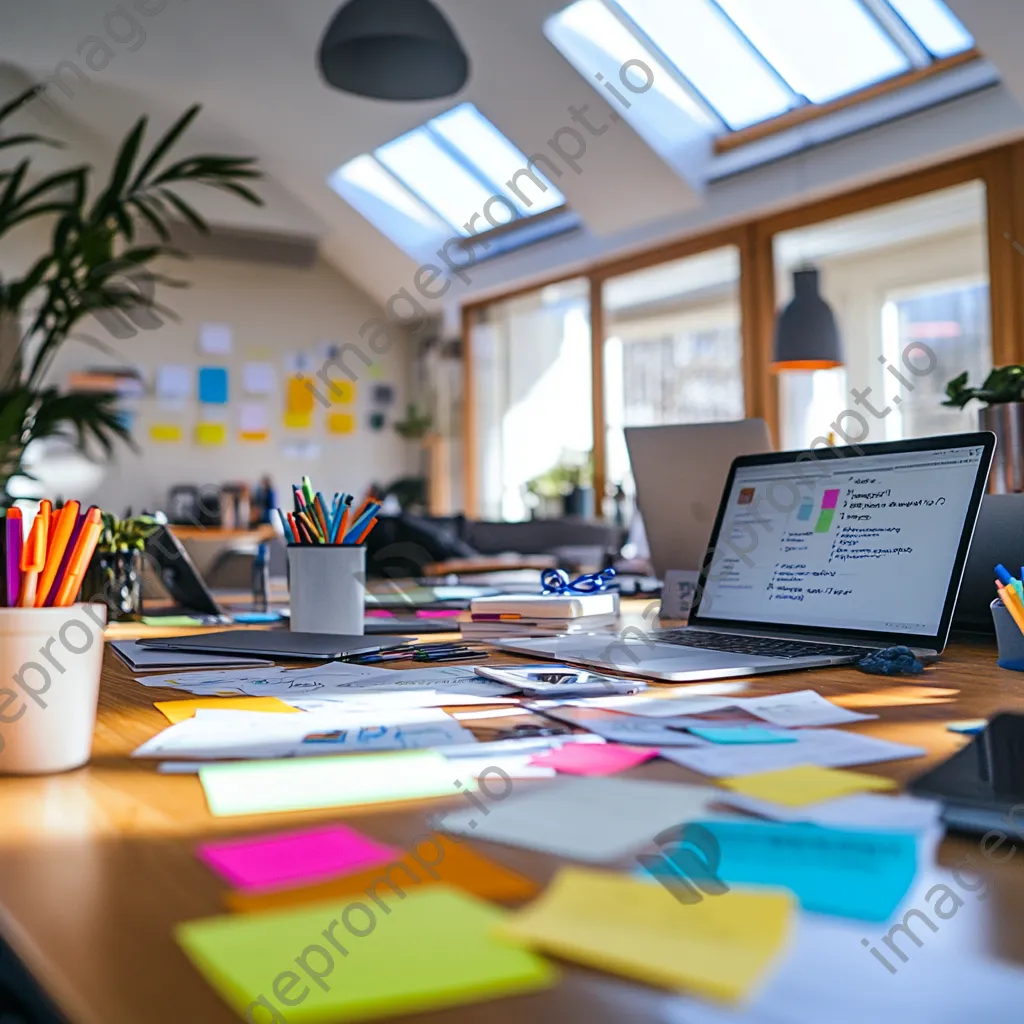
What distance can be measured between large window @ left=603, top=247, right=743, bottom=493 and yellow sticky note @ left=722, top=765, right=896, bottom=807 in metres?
6.44

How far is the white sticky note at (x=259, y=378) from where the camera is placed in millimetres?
7176

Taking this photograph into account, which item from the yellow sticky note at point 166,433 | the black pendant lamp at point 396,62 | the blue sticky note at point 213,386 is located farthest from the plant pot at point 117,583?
the blue sticky note at point 213,386

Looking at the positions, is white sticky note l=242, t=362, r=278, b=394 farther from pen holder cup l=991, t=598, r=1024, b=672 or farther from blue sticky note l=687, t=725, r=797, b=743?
blue sticky note l=687, t=725, r=797, b=743

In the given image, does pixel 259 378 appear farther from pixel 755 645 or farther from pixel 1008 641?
pixel 1008 641

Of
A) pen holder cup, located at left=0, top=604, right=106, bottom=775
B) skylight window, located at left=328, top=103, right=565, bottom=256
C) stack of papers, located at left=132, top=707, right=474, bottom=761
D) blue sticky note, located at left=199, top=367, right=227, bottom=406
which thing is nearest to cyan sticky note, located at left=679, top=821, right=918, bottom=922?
stack of papers, located at left=132, top=707, right=474, bottom=761

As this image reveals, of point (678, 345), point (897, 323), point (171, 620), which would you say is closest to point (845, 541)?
point (171, 620)

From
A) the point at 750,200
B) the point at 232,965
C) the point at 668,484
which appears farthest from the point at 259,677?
the point at 750,200

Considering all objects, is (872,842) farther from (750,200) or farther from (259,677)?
(750,200)

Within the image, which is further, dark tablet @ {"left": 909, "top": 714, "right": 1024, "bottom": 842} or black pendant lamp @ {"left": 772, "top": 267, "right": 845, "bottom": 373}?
black pendant lamp @ {"left": 772, "top": 267, "right": 845, "bottom": 373}

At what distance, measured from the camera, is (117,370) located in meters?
6.66

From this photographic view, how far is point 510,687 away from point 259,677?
10.3 inches

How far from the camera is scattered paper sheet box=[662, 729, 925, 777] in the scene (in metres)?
0.66

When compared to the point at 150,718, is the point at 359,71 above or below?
above

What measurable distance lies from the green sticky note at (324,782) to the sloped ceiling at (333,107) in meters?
4.11
